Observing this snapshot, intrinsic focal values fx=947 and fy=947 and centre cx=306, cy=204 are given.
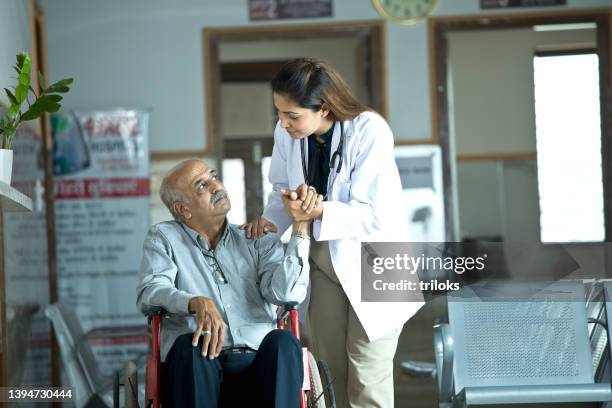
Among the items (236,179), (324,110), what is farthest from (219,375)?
(236,179)

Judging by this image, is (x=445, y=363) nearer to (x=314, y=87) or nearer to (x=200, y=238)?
(x=200, y=238)

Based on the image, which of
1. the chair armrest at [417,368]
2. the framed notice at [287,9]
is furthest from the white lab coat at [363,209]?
the framed notice at [287,9]

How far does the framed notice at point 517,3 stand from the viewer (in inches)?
241

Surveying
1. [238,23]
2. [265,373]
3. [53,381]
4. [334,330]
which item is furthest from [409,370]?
[238,23]

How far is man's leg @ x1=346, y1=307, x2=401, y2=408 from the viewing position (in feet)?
9.22

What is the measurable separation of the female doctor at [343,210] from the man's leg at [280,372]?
1.06 feet

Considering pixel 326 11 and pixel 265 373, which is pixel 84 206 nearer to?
pixel 326 11

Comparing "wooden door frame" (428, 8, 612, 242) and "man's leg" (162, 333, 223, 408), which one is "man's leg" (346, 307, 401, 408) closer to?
"man's leg" (162, 333, 223, 408)

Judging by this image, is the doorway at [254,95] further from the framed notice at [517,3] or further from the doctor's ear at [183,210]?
the doctor's ear at [183,210]

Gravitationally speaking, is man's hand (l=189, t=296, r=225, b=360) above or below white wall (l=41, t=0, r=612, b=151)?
below

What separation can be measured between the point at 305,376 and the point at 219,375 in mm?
240

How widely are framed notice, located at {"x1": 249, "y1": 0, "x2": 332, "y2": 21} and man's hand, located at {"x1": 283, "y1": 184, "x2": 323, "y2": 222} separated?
3615 millimetres

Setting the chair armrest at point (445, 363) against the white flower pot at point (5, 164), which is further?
the chair armrest at point (445, 363)

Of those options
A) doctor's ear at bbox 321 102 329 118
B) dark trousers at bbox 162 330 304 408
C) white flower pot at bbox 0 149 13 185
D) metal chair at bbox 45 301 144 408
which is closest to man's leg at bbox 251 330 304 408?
dark trousers at bbox 162 330 304 408
